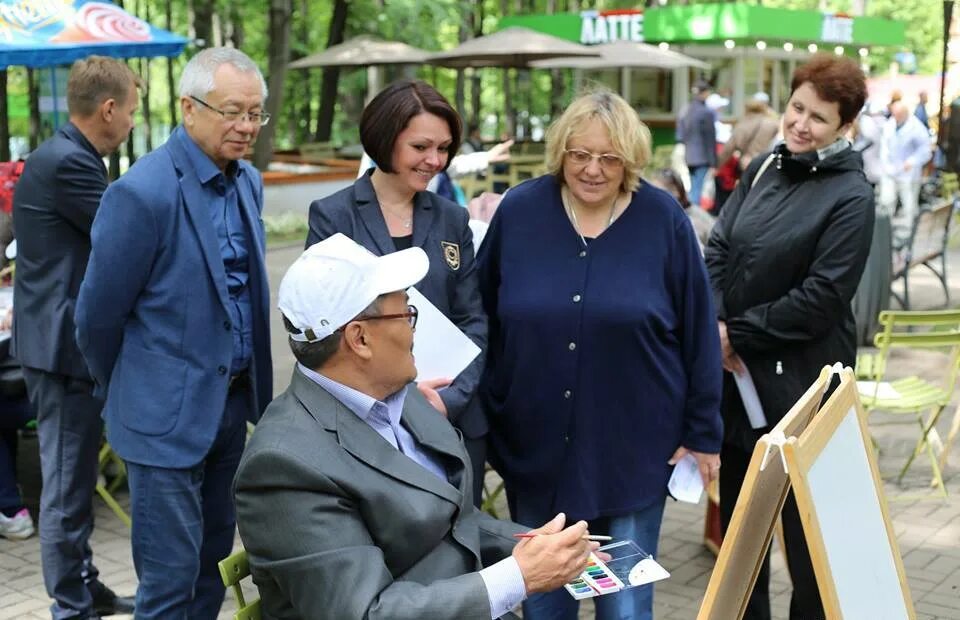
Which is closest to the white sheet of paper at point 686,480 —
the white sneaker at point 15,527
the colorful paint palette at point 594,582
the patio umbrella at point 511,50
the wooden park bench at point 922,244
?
the colorful paint palette at point 594,582

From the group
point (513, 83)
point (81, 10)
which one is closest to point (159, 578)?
point (81, 10)

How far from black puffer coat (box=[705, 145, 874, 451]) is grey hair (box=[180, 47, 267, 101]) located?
173 centimetres

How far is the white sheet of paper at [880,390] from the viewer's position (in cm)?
647

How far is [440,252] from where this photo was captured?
3691 millimetres

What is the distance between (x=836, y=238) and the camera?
3918 millimetres

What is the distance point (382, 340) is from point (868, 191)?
6.68ft

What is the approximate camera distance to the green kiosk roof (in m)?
30.5

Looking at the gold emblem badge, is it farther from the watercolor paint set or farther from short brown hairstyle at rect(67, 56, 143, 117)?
short brown hairstyle at rect(67, 56, 143, 117)

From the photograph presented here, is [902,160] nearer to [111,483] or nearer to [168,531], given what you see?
[111,483]

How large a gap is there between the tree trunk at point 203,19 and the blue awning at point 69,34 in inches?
452

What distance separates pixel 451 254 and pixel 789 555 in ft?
4.94

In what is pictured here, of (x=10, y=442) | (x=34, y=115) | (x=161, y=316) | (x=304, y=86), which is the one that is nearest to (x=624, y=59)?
(x=304, y=86)

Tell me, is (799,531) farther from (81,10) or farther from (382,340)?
(81,10)

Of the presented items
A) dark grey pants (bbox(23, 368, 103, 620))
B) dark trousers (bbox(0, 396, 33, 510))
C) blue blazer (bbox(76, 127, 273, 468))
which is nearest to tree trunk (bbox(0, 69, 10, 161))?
dark trousers (bbox(0, 396, 33, 510))
